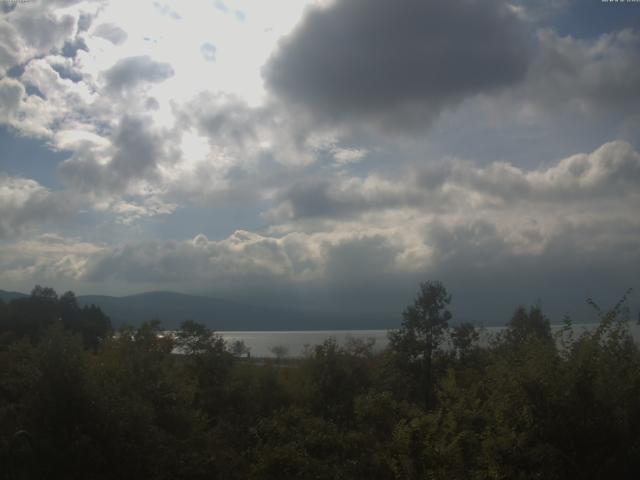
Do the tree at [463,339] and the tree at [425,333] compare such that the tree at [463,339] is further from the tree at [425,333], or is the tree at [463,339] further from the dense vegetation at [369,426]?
the dense vegetation at [369,426]

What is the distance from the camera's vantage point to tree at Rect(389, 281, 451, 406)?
130 ft

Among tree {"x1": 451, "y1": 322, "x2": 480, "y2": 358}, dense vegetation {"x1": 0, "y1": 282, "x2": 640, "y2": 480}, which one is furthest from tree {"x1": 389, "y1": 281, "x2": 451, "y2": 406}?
dense vegetation {"x1": 0, "y1": 282, "x2": 640, "y2": 480}

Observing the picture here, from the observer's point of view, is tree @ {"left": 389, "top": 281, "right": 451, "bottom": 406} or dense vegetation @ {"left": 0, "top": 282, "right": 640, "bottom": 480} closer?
dense vegetation @ {"left": 0, "top": 282, "right": 640, "bottom": 480}

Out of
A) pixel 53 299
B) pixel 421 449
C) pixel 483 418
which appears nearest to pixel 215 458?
pixel 421 449

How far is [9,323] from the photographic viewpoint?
8450 centimetres

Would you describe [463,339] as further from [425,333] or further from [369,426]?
[369,426]

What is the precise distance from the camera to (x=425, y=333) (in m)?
39.8

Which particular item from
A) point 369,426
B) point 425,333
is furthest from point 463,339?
point 369,426

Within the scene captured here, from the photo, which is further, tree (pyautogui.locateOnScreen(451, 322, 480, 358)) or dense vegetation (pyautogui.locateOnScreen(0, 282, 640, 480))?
tree (pyautogui.locateOnScreen(451, 322, 480, 358))

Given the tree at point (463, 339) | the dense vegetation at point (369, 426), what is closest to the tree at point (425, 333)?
the tree at point (463, 339)

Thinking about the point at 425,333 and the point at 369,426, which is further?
the point at 425,333

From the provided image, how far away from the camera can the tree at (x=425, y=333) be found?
1561 inches

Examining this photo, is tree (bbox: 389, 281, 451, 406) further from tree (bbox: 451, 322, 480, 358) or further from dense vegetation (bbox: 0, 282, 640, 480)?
dense vegetation (bbox: 0, 282, 640, 480)

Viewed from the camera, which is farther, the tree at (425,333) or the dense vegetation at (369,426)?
the tree at (425,333)
